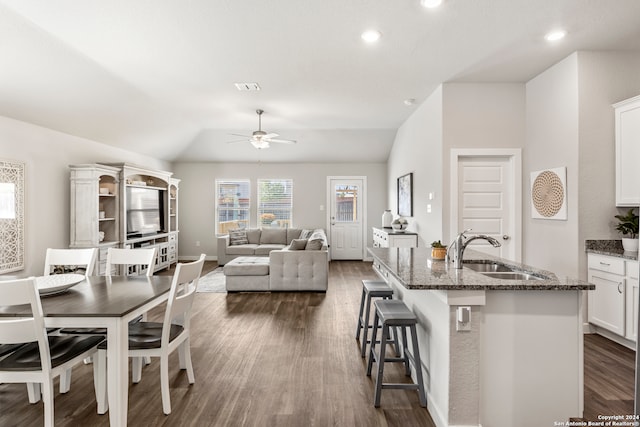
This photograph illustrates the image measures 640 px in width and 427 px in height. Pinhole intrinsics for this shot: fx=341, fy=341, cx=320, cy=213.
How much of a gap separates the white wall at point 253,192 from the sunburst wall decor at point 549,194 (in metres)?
4.51

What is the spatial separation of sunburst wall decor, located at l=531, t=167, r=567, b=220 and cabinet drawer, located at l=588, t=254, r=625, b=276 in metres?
0.48

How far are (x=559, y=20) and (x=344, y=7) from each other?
1796 millimetres

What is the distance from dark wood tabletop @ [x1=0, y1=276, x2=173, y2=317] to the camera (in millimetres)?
1824

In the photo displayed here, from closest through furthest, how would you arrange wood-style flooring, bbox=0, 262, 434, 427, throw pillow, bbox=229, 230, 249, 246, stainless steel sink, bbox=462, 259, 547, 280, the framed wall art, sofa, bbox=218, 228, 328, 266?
1. wood-style flooring, bbox=0, 262, 434, 427
2. stainless steel sink, bbox=462, 259, 547, 280
3. the framed wall art
4. sofa, bbox=218, 228, 328, 266
5. throw pillow, bbox=229, 230, 249, 246

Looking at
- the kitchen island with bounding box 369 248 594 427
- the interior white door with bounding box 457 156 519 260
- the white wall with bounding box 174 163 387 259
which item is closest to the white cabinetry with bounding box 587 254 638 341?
the interior white door with bounding box 457 156 519 260

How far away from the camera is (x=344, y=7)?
2572 millimetres

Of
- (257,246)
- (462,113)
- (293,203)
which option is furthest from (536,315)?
(293,203)

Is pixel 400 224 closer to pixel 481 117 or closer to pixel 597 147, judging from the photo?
pixel 481 117

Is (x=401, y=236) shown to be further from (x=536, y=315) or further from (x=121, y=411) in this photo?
(x=121, y=411)

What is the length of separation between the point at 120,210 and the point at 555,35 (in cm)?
612

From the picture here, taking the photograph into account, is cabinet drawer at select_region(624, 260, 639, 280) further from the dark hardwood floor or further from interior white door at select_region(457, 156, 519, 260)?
interior white door at select_region(457, 156, 519, 260)

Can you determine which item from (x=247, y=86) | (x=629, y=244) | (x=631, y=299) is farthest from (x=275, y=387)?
(x=247, y=86)

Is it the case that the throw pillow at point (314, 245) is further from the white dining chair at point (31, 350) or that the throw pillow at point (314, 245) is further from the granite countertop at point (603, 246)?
the white dining chair at point (31, 350)

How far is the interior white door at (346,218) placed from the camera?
8438 millimetres
